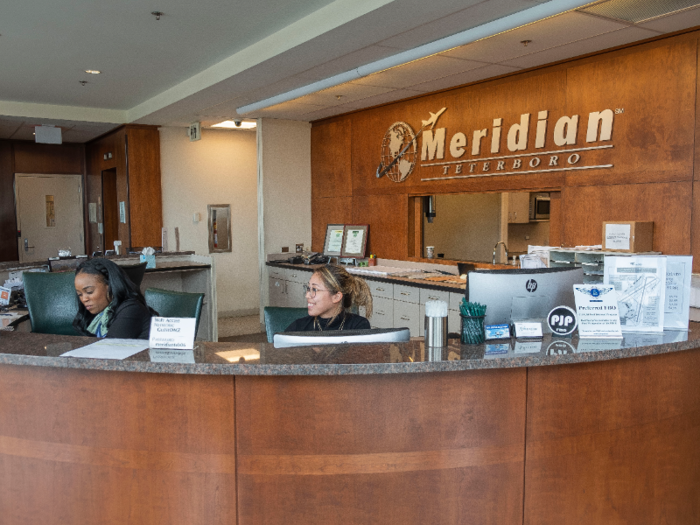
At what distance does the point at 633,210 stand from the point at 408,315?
7.26ft

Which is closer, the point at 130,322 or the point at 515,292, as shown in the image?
the point at 515,292

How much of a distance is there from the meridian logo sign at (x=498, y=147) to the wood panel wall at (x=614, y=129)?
0.10 ft

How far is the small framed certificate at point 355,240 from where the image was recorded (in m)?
7.41

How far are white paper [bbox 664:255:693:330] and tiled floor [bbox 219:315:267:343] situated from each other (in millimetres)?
5198

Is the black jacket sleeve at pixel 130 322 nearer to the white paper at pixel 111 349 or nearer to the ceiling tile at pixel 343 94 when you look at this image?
the white paper at pixel 111 349

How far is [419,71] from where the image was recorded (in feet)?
17.7

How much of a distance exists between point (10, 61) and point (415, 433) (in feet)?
19.1

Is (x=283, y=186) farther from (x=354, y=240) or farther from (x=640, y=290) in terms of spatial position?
(x=640, y=290)

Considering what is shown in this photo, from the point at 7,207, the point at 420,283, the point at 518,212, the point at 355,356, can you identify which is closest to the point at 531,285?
the point at 355,356

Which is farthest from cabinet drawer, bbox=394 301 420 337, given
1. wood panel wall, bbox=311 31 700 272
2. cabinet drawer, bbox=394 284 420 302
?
wood panel wall, bbox=311 31 700 272

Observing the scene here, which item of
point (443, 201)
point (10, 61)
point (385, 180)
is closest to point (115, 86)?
point (10, 61)

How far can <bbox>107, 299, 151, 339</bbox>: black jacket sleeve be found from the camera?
3.24 meters

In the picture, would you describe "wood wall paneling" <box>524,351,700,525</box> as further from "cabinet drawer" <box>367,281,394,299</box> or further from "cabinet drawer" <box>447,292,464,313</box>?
"cabinet drawer" <box>367,281,394,299</box>

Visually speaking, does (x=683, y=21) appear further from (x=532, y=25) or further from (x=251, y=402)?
(x=251, y=402)
